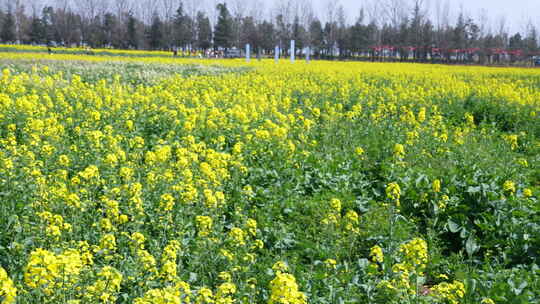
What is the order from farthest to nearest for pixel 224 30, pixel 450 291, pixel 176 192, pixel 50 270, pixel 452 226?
1. pixel 224 30
2. pixel 452 226
3. pixel 176 192
4. pixel 450 291
5. pixel 50 270

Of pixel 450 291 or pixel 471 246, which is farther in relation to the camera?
pixel 471 246

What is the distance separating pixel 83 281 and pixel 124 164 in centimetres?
300

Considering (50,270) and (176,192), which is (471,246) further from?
(50,270)

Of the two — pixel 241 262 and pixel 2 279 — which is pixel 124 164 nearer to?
pixel 241 262

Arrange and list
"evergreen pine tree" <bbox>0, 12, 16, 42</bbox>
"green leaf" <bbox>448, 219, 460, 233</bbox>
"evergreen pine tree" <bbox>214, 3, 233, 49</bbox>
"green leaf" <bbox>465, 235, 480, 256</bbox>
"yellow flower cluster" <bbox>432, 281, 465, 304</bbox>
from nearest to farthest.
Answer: "yellow flower cluster" <bbox>432, 281, 465, 304</bbox> < "green leaf" <bbox>465, 235, 480, 256</bbox> < "green leaf" <bbox>448, 219, 460, 233</bbox> < "evergreen pine tree" <bbox>214, 3, 233, 49</bbox> < "evergreen pine tree" <bbox>0, 12, 16, 42</bbox>

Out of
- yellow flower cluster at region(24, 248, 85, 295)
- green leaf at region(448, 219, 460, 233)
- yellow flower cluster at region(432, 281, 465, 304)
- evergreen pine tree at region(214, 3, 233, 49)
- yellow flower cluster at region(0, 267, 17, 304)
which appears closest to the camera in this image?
yellow flower cluster at region(0, 267, 17, 304)

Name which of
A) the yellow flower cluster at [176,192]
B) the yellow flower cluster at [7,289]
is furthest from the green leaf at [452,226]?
the yellow flower cluster at [7,289]

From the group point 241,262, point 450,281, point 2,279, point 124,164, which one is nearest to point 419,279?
point 450,281

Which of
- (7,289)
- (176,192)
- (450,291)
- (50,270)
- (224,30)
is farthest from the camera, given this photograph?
(224,30)

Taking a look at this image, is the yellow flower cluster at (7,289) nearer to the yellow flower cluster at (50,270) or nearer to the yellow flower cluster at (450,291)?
the yellow flower cluster at (50,270)

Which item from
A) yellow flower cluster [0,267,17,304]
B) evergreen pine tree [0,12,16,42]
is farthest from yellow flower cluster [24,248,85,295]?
evergreen pine tree [0,12,16,42]

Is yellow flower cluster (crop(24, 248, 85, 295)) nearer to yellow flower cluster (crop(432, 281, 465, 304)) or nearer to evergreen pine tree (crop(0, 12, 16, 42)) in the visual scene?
yellow flower cluster (crop(432, 281, 465, 304))

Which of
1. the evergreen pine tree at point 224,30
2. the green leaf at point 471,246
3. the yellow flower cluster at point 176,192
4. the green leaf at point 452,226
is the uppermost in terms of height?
the evergreen pine tree at point 224,30

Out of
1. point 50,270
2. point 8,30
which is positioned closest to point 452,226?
point 50,270
